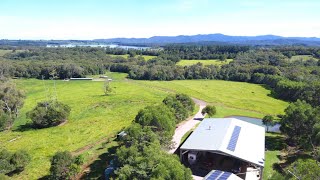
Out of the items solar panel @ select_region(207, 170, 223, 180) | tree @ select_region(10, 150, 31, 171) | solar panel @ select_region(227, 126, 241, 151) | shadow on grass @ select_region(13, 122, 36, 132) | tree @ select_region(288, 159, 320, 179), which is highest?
tree @ select_region(288, 159, 320, 179)

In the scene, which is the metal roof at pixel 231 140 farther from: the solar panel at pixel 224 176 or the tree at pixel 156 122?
the solar panel at pixel 224 176

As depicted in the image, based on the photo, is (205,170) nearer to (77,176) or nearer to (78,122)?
(77,176)

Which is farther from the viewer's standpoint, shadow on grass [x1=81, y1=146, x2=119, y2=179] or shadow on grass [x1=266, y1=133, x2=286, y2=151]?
shadow on grass [x1=266, y1=133, x2=286, y2=151]

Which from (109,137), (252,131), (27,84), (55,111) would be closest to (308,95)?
(252,131)

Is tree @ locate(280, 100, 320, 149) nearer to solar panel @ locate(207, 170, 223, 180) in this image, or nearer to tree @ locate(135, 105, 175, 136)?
solar panel @ locate(207, 170, 223, 180)

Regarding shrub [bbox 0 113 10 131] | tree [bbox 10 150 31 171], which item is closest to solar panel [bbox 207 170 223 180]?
tree [bbox 10 150 31 171]

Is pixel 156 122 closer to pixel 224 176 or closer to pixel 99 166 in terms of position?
pixel 99 166
